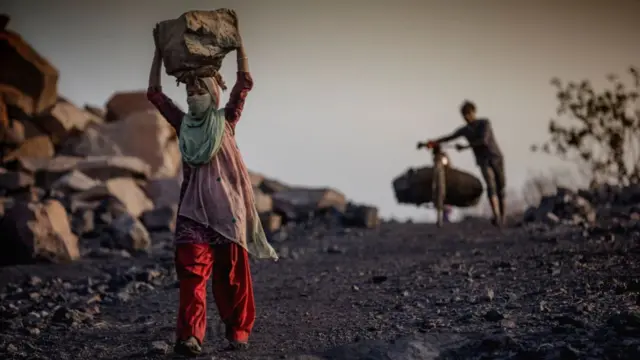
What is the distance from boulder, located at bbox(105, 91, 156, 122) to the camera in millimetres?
24073

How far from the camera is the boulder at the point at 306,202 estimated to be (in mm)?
18297

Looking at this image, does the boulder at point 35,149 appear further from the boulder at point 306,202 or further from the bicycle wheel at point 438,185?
the bicycle wheel at point 438,185

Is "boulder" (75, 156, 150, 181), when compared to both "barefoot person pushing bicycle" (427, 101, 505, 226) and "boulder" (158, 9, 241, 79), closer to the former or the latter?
"barefoot person pushing bicycle" (427, 101, 505, 226)

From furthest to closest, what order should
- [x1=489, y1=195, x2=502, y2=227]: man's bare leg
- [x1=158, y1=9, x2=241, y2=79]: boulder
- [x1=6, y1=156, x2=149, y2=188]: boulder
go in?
[x1=6, y1=156, x2=149, y2=188]: boulder, [x1=489, y1=195, x2=502, y2=227]: man's bare leg, [x1=158, y1=9, x2=241, y2=79]: boulder

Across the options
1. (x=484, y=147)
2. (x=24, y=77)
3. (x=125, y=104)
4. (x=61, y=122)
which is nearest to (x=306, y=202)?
(x=484, y=147)

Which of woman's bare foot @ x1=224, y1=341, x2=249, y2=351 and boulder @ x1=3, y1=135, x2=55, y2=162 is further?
boulder @ x1=3, y1=135, x2=55, y2=162

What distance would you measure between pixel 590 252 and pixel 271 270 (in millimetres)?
3627

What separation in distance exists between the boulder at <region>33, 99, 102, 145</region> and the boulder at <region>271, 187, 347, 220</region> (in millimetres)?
5927

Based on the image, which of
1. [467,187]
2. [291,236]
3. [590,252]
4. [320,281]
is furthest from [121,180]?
[590,252]

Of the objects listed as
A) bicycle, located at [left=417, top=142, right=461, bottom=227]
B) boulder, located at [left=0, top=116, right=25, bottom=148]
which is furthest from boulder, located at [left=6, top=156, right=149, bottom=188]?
bicycle, located at [left=417, top=142, right=461, bottom=227]

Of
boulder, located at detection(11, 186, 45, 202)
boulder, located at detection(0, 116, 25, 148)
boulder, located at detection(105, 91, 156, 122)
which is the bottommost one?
boulder, located at detection(11, 186, 45, 202)

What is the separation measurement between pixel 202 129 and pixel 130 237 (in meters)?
8.35

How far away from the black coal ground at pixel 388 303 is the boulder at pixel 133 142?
9443mm

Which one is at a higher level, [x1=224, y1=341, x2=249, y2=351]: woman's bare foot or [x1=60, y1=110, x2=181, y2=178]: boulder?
[x1=60, y1=110, x2=181, y2=178]: boulder
